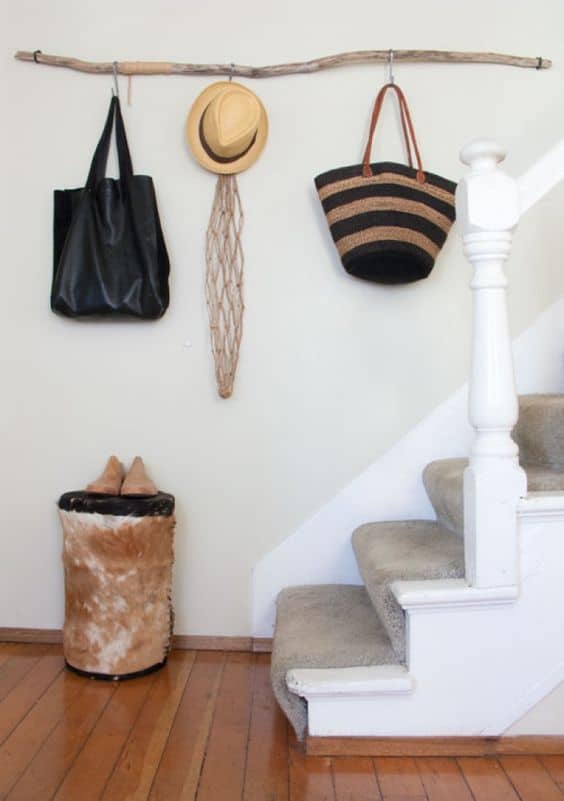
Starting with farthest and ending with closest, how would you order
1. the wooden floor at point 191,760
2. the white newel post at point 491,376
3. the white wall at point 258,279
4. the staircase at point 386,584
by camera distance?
the white wall at point 258,279
the staircase at point 386,584
the white newel post at point 491,376
the wooden floor at point 191,760

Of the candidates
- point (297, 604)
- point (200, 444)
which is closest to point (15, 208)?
point (200, 444)

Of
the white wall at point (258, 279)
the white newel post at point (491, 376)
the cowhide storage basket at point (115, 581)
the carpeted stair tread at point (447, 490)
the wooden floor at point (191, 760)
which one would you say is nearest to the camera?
the wooden floor at point (191, 760)

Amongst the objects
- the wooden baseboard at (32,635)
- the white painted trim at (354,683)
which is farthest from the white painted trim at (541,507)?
the wooden baseboard at (32,635)

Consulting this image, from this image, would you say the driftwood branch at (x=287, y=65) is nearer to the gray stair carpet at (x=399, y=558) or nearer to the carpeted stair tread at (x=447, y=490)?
the carpeted stair tread at (x=447, y=490)

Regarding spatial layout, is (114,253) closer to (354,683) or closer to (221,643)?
(221,643)

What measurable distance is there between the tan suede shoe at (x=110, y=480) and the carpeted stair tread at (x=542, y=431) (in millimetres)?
1211

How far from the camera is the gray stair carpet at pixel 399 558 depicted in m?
1.82

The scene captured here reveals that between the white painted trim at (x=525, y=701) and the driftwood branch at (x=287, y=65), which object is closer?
the white painted trim at (x=525, y=701)

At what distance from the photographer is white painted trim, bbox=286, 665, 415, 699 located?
1.74 meters

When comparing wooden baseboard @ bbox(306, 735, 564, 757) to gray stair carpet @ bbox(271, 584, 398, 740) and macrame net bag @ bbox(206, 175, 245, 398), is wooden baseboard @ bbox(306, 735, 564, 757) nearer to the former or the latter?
gray stair carpet @ bbox(271, 584, 398, 740)

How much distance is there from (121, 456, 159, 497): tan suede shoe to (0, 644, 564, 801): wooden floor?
0.54 meters

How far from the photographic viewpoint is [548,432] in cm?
205

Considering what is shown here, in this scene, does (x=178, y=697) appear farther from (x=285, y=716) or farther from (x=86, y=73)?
(x=86, y=73)

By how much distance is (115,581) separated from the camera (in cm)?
216
